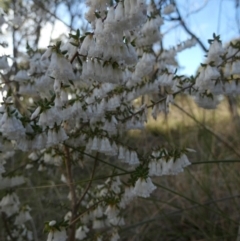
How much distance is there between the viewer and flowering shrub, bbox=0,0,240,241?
1.56m

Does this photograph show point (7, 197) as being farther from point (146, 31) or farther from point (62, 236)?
point (146, 31)

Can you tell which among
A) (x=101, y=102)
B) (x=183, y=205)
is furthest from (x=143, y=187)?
(x=183, y=205)

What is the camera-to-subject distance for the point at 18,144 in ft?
5.87

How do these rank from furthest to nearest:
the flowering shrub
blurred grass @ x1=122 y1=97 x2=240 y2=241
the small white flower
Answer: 1. blurred grass @ x1=122 y1=97 x2=240 y2=241
2. the small white flower
3. the flowering shrub

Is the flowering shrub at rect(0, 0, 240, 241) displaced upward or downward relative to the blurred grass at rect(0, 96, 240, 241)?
upward

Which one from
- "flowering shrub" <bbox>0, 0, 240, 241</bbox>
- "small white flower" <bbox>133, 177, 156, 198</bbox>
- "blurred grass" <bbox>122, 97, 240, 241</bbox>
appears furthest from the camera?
"blurred grass" <bbox>122, 97, 240, 241</bbox>

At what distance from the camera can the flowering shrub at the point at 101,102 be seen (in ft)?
5.13

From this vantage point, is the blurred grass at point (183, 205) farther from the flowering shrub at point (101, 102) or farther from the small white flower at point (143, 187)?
the small white flower at point (143, 187)

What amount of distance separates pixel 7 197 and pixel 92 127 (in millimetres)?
604

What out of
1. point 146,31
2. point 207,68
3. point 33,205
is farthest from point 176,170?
point 33,205

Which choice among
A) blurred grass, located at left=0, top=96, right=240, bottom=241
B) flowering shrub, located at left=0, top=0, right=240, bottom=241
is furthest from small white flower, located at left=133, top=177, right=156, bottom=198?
blurred grass, located at left=0, top=96, right=240, bottom=241

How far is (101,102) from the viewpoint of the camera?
2.05m

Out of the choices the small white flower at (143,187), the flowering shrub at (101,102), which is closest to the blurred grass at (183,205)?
the flowering shrub at (101,102)

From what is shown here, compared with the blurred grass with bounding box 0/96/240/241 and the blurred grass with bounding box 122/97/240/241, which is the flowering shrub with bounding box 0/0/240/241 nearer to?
the blurred grass with bounding box 0/96/240/241
